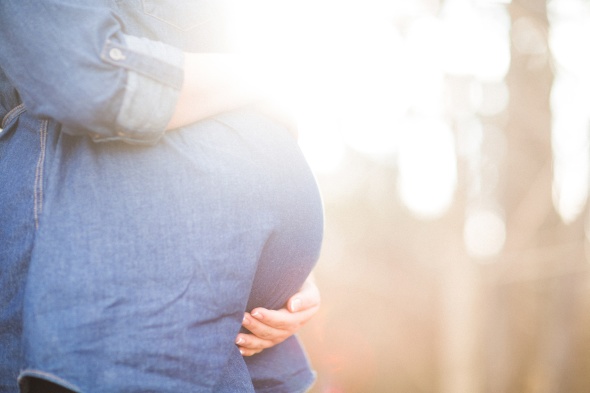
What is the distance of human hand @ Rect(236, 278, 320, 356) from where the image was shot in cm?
86

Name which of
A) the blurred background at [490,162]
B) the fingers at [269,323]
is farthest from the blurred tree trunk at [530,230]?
the fingers at [269,323]

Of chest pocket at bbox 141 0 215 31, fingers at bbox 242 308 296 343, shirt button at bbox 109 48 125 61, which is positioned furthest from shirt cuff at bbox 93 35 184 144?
fingers at bbox 242 308 296 343

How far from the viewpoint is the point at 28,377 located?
0.62m

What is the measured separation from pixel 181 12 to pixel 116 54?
223mm

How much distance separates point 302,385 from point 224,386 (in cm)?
32

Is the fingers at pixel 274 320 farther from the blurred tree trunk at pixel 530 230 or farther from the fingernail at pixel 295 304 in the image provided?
the blurred tree trunk at pixel 530 230

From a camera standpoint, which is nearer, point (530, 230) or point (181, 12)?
point (181, 12)

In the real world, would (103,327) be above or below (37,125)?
below

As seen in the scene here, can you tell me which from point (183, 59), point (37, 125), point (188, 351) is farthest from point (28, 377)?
point (183, 59)

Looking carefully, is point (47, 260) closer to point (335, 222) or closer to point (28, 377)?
point (28, 377)

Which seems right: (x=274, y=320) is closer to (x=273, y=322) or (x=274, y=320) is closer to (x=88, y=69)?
(x=273, y=322)

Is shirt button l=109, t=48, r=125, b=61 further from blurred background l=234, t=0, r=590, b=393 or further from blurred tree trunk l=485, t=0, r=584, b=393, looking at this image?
blurred tree trunk l=485, t=0, r=584, b=393

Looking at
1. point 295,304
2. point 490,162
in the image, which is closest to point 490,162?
point 490,162

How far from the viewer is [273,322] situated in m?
0.88
